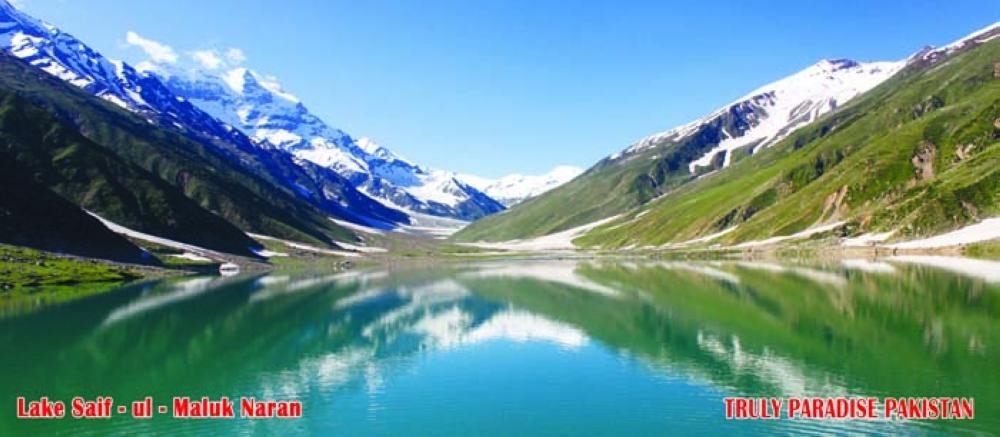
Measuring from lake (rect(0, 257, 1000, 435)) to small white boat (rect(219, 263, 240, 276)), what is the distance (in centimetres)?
7619

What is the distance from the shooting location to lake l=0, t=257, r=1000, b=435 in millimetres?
32281

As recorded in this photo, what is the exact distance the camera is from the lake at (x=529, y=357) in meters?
32.3

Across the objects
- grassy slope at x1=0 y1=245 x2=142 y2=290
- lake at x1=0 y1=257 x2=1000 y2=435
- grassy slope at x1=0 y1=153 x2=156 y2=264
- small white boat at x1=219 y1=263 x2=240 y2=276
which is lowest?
lake at x1=0 y1=257 x2=1000 y2=435

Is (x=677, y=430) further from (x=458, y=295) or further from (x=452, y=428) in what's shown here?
(x=458, y=295)

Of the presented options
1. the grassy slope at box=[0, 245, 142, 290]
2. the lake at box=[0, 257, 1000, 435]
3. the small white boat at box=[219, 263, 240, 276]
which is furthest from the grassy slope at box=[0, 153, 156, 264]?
the lake at box=[0, 257, 1000, 435]

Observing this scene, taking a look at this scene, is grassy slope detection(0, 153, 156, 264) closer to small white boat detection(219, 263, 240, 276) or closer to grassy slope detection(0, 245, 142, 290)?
grassy slope detection(0, 245, 142, 290)

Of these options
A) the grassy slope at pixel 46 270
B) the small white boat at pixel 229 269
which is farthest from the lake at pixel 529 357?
the small white boat at pixel 229 269

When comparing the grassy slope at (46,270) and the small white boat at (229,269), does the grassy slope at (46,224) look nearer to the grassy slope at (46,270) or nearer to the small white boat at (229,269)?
the grassy slope at (46,270)

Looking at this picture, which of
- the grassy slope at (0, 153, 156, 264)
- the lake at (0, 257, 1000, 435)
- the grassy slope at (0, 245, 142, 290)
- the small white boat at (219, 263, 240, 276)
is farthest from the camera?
the small white boat at (219, 263, 240, 276)

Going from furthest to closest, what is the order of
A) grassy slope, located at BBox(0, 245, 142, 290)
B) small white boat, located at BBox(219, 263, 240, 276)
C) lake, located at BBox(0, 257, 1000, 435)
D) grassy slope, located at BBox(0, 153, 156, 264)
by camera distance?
small white boat, located at BBox(219, 263, 240, 276) < grassy slope, located at BBox(0, 153, 156, 264) < grassy slope, located at BBox(0, 245, 142, 290) < lake, located at BBox(0, 257, 1000, 435)

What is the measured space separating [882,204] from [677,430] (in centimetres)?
18372

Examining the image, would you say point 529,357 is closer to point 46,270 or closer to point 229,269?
point 46,270

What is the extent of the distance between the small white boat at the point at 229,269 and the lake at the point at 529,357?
76.2 m

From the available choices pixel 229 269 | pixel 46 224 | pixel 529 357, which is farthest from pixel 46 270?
pixel 529 357
